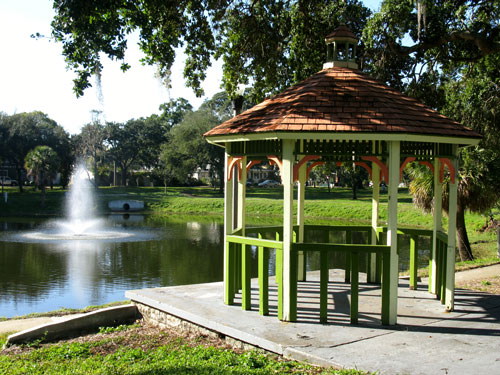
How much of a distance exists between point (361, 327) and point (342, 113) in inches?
111

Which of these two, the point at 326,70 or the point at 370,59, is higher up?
the point at 370,59

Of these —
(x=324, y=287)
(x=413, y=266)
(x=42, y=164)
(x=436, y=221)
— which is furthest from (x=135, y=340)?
(x=42, y=164)

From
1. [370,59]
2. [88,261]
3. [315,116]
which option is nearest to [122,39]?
[315,116]

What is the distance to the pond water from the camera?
13.1m

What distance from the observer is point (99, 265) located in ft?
57.9

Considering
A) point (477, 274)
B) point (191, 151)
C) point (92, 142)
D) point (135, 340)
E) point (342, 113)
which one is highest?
point (92, 142)

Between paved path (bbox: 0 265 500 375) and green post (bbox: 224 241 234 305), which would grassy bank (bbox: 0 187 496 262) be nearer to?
paved path (bbox: 0 265 500 375)

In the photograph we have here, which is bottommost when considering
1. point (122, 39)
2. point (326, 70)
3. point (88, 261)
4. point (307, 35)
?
point (88, 261)

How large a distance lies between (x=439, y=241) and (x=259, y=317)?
3.26 metres

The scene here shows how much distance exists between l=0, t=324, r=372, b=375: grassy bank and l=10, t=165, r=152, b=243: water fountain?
1740 cm

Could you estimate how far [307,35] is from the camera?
12.4m

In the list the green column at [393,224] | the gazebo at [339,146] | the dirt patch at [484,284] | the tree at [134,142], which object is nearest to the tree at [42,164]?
the tree at [134,142]

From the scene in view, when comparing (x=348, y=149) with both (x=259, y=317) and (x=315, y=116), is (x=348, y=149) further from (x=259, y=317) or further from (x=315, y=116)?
(x=259, y=317)

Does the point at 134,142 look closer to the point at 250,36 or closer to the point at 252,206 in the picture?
the point at 252,206
